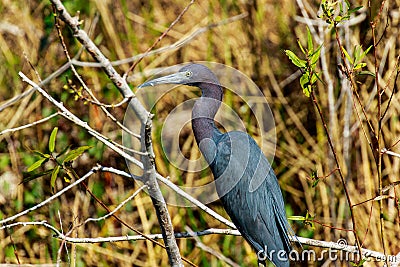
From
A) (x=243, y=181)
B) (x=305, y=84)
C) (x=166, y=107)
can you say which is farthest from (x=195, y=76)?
Answer: (x=166, y=107)

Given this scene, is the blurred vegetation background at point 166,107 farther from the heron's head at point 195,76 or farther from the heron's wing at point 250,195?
the heron's head at point 195,76

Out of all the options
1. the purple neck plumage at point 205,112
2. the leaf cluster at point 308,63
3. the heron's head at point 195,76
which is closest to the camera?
the leaf cluster at point 308,63

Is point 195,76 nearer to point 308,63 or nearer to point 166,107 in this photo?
point 308,63

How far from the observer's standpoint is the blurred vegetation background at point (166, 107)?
3.80 m

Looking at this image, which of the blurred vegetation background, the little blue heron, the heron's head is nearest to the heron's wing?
the little blue heron

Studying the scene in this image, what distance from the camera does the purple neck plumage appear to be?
109 inches

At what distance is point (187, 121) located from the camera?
A: 4266mm

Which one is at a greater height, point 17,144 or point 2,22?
point 2,22

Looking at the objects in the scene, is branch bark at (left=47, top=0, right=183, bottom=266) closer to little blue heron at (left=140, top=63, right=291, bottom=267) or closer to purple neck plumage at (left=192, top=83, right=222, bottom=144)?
little blue heron at (left=140, top=63, right=291, bottom=267)

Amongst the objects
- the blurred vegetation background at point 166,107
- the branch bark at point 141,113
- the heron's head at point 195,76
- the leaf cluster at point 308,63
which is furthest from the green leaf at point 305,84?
the blurred vegetation background at point 166,107

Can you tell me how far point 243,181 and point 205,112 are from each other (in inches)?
14.0

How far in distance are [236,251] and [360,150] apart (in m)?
1.01

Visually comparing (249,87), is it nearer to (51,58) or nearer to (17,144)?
(51,58)

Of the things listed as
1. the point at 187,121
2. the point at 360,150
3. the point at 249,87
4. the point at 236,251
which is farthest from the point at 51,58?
Result: the point at 360,150
